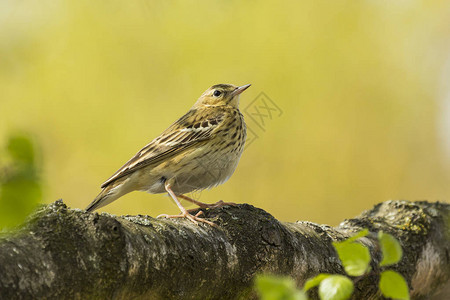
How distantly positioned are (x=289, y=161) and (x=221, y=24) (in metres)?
2.50

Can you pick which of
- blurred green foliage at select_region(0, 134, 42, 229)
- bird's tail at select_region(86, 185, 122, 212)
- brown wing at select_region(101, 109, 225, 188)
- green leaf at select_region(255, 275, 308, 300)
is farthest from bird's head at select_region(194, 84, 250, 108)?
blurred green foliage at select_region(0, 134, 42, 229)

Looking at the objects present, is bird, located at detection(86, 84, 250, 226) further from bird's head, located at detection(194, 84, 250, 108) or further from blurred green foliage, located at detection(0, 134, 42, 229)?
blurred green foliage, located at detection(0, 134, 42, 229)

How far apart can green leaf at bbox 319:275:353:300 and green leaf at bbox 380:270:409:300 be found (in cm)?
11

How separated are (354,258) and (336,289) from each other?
78 mm

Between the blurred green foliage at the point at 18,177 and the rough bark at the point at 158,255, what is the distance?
844mm

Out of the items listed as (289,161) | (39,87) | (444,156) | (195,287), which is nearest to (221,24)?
(289,161)

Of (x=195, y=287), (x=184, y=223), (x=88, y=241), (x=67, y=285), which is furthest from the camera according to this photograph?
(x=184, y=223)

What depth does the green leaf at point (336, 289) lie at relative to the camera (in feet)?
3.41

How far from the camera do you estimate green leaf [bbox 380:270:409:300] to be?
3.65ft

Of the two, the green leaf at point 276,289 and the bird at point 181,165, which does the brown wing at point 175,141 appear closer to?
the bird at point 181,165

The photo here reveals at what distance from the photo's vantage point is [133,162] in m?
4.66

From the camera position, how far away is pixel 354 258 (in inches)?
42.5

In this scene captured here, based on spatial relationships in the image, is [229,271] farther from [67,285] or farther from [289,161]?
[289,161]

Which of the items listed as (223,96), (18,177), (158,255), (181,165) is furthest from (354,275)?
(223,96)
